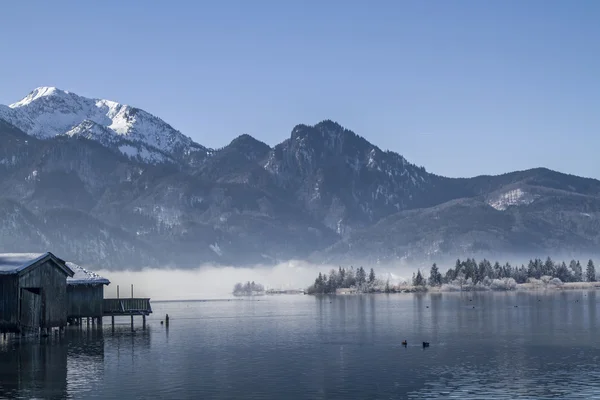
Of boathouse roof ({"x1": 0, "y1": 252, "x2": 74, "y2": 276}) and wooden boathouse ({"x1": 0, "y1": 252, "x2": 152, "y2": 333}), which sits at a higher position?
boathouse roof ({"x1": 0, "y1": 252, "x2": 74, "y2": 276})

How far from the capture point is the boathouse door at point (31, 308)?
120 m

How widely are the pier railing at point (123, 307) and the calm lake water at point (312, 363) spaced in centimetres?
361

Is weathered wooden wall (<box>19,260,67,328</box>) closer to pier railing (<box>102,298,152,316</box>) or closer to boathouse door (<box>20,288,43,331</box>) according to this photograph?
boathouse door (<box>20,288,43,331</box>)

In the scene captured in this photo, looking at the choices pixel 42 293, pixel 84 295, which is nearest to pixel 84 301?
pixel 84 295

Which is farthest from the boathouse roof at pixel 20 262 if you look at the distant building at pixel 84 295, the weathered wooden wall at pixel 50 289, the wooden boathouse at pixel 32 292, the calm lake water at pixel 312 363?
the distant building at pixel 84 295

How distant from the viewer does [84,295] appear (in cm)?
14362

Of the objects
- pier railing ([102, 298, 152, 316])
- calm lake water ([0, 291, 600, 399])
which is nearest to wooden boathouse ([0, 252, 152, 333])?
calm lake water ([0, 291, 600, 399])

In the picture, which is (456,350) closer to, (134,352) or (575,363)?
(575,363)

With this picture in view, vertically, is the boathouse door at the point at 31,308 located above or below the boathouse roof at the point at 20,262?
below

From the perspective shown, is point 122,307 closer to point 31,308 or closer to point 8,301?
point 31,308

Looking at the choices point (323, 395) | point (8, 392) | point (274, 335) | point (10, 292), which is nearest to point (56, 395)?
point (8, 392)

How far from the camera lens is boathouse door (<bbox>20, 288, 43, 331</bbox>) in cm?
12031

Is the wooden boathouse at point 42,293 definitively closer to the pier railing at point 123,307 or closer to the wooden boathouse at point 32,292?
the wooden boathouse at point 32,292

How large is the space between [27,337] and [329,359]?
45.9 meters
